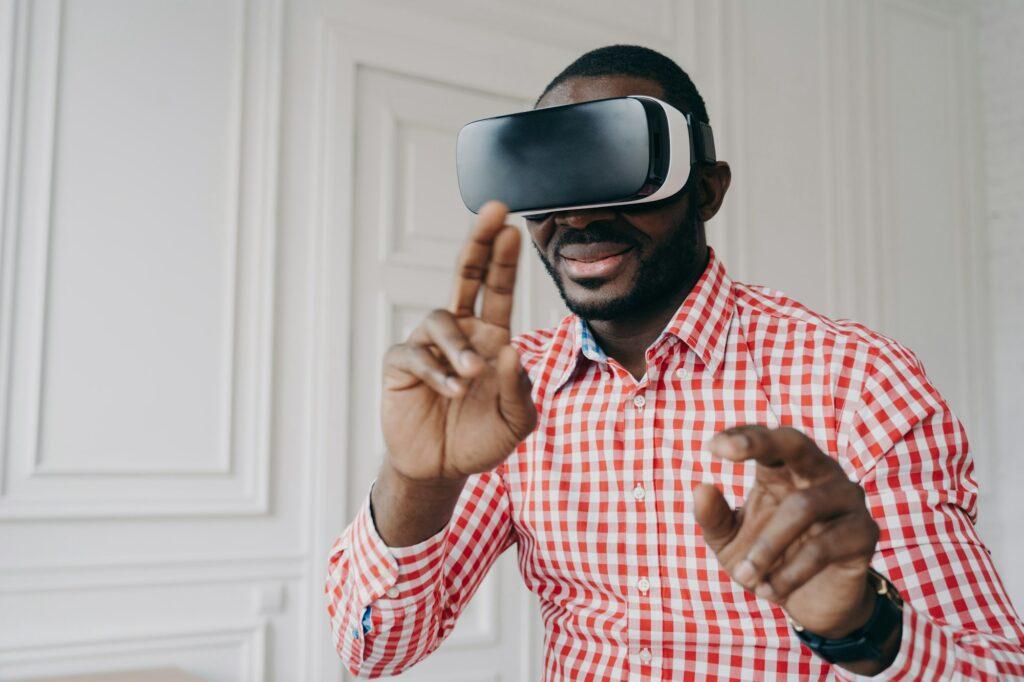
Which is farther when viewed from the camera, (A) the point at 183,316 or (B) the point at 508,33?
(B) the point at 508,33

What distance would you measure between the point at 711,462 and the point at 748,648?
0.70 ft

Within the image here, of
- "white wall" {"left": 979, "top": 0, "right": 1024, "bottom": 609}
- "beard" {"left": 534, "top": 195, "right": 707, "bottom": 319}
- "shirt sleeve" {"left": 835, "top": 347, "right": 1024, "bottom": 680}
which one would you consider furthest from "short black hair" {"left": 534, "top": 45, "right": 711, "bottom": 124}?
"white wall" {"left": 979, "top": 0, "right": 1024, "bottom": 609}

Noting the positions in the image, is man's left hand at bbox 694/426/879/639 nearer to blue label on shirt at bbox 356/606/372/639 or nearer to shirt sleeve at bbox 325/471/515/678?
shirt sleeve at bbox 325/471/515/678

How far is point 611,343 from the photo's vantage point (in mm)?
1199

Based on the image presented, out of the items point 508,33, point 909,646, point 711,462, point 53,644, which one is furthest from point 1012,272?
point 53,644

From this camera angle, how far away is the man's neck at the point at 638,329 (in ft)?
3.83

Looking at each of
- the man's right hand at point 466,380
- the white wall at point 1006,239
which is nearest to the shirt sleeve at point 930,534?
the man's right hand at point 466,380

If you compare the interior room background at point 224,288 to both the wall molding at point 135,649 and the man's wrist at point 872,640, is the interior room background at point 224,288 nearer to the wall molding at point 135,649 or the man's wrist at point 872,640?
the wall molding at point 135,649

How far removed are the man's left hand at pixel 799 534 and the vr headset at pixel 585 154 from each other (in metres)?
0.38

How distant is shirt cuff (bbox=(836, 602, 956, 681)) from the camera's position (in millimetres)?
760

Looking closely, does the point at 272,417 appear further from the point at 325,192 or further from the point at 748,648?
the point at 748,648

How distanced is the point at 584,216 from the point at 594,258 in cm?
6

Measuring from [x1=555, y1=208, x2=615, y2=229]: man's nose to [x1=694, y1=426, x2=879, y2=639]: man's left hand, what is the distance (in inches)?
17.8

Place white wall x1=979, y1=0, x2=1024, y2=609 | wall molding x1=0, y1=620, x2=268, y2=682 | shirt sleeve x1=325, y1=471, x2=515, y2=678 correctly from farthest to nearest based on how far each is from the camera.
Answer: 1. white wall x1=979, y1=0, x2=1024, y2=609
2. wall molding x1=0, y1=620, x2=268, y2=682
3. shirt sleeve x1=325, y1=471, x2=515, y2=678
